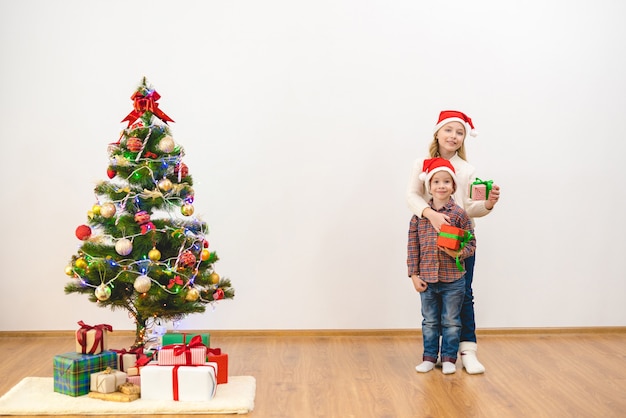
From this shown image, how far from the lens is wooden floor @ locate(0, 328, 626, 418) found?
3111mm

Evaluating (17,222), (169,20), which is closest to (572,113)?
(169,20)

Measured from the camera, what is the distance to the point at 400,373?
3.65m

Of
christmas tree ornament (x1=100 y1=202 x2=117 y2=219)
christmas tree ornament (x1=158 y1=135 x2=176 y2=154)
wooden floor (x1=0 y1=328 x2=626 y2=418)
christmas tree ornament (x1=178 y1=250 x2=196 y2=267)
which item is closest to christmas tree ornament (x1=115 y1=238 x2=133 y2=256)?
christmas tree ornament (x1=100 y1=202 x2=117 y2=219)

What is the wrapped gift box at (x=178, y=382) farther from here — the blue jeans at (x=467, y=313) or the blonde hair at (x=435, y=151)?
the blonde hair at (x=435, y=151)

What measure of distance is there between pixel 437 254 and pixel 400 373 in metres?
0.59

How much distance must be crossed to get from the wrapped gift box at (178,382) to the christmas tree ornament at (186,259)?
522mm

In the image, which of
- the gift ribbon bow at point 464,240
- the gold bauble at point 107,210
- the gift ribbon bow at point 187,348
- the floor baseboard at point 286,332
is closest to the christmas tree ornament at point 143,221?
the gold bauble at point 107,210

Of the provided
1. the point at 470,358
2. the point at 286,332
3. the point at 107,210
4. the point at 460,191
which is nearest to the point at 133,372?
the point at 107,210

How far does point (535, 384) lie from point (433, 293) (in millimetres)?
629

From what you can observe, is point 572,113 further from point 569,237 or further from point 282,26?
point 282,26

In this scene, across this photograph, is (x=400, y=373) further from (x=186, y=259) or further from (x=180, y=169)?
(x=180, y=169)

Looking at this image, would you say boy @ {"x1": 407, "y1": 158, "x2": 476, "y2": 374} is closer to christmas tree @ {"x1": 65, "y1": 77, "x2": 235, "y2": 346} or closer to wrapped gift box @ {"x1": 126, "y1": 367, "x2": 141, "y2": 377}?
christmas tree @ {"x1": 65, "y1": 77, "x2": 235, "y2": 346}

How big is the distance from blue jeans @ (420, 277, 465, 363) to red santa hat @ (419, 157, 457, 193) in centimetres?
50

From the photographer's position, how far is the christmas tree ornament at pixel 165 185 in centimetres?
350
